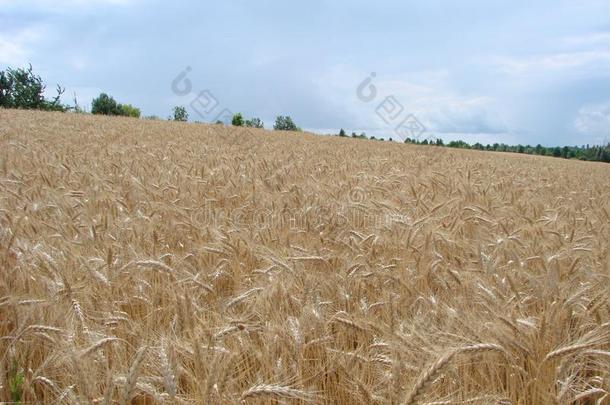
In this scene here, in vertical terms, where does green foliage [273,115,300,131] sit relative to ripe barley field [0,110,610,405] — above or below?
above

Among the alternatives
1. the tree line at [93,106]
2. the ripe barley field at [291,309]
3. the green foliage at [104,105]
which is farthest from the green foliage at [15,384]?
the green foliage at [104,105]

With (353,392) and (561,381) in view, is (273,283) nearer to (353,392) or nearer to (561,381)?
(353,392)

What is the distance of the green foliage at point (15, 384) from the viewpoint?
1401 mm

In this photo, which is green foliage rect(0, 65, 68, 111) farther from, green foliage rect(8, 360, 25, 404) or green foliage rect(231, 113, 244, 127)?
green foliage rect(8, 360, 25, 404)

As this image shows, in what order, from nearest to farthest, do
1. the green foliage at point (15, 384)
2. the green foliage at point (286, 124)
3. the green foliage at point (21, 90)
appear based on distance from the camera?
the green foliage at point (15, 384) < the green foliage at point (21, 90) < the green foliage at point (286, 124)

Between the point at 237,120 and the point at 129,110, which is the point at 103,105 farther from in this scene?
the point at 237,120

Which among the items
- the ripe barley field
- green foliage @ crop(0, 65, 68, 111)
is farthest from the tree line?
the ripe barley field


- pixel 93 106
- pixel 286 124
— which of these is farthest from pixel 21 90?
pixel 286 124

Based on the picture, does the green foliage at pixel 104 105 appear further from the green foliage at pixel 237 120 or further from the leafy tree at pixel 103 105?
the green foliage at pixel 237 120

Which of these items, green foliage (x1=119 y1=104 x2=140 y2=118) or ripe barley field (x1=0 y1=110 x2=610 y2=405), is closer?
ripe barley field (x1=0 y1=110 x2=610 y2=405)

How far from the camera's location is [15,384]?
4.66ft

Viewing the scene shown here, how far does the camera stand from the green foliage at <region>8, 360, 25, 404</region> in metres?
1.40

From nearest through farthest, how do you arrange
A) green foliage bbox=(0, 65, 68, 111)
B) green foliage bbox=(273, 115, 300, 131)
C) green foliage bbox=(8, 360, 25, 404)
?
1. green foliage bbox=(8, 360, 25, 404)
2. green foliage bbox=(0, 65, 68, 111)
3. green foliage bbox=(273, 115, 300, 131)

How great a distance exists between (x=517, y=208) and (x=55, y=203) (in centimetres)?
395
